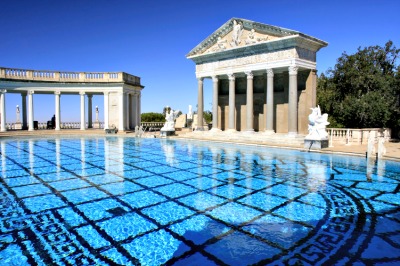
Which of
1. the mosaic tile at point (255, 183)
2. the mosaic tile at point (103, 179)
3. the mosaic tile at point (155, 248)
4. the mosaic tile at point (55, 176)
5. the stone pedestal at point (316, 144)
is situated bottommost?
the mosaic tile at point (155, 248)

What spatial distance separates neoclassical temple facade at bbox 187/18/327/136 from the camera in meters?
19.8

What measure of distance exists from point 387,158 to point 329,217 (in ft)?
31.3

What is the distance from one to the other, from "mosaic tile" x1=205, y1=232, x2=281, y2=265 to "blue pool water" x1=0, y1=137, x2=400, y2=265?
17mm

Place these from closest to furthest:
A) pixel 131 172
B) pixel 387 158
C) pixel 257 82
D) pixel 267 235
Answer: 1. pixel 267 235
2. pixel 131 172
3. pixel 387 158
4. pixel 257 82

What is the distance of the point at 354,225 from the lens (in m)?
5.53

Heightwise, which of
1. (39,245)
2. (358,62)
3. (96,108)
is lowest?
(39,245)

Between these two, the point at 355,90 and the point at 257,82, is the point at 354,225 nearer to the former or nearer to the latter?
the point at 257,82

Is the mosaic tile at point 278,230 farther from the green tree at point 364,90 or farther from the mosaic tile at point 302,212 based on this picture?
the green tree at point 364,90

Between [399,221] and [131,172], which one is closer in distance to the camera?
[399,221]

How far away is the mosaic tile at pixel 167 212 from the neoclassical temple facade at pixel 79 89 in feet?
83.4

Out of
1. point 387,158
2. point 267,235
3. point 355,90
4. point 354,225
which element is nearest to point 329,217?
point 354,225

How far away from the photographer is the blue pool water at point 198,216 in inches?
175

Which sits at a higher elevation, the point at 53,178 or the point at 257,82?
the point at 257,82

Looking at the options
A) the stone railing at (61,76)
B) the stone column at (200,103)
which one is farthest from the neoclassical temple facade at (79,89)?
the stone column at (200,103)
